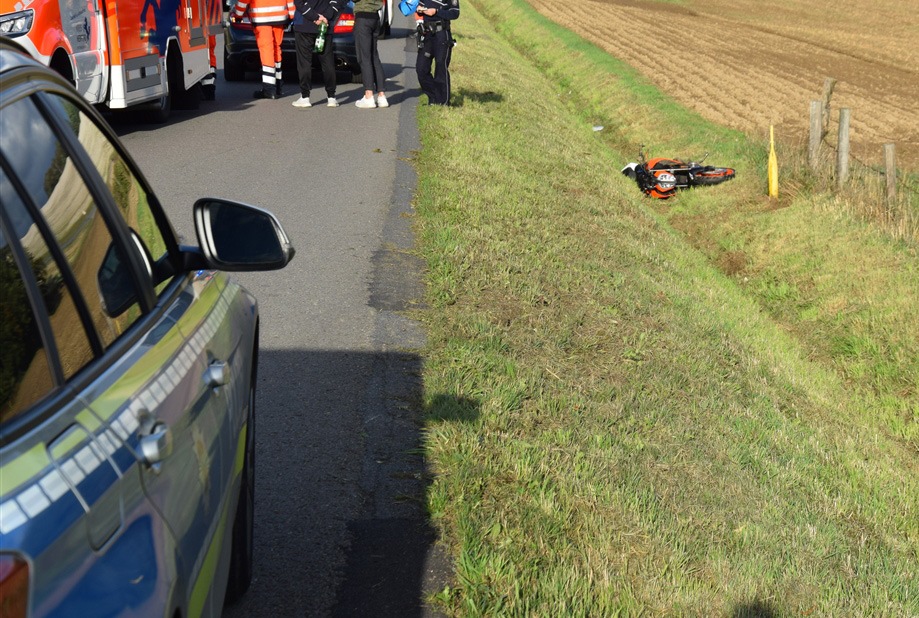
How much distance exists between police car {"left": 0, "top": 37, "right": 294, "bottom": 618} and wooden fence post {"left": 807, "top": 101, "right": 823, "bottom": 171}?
49.8 feet

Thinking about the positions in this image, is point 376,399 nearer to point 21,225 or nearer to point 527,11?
point 21,225

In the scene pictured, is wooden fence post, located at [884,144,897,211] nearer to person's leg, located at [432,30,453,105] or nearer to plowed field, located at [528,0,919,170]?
plowed field, located at [528,0,919,170]

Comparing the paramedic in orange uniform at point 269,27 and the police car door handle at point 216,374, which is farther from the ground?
the police car door handle at point 216,374

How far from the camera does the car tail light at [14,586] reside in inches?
54.9

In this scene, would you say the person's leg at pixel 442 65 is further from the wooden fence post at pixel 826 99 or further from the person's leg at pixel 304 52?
the wooden fence post at pixel 826 99

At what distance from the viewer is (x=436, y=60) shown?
1619cm

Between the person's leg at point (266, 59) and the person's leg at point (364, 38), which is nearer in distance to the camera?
the person's leg at point (364, 38)

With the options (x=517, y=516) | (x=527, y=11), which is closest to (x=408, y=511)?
(x=517, y=516)

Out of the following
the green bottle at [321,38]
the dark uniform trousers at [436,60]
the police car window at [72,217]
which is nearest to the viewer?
the police car window at [72,217]

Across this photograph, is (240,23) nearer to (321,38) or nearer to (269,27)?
(269,27)

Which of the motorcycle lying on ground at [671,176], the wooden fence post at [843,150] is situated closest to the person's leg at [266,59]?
the motorcycle lying on ground at [671,176]

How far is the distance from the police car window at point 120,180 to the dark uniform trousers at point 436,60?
43.0 ft

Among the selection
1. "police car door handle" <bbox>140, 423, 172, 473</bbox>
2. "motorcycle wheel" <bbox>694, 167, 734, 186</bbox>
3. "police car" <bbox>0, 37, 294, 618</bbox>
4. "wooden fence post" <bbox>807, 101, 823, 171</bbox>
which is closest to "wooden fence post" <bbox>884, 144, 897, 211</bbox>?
"wooden fence post" <bbox>807, 101, 823, 171</bbox>

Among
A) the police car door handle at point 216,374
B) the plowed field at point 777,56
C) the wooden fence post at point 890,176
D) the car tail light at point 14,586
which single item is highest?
the car tail light at point 14,586
